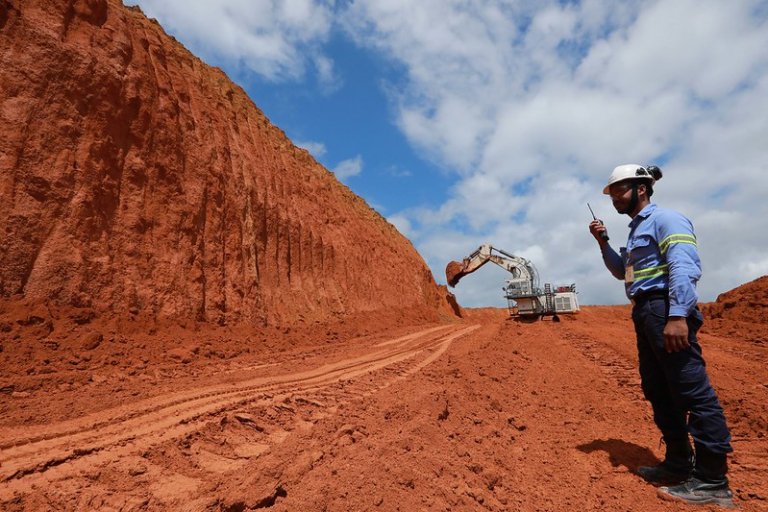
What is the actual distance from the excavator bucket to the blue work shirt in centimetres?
2075

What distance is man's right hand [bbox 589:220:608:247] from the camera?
4.37 meters

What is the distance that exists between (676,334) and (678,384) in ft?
1.38

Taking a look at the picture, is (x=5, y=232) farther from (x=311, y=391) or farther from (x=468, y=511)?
(x=468, y=511)

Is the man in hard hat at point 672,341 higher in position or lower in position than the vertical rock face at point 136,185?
lower

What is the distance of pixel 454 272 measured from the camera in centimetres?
2523

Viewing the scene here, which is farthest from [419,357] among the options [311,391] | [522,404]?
[522,404]

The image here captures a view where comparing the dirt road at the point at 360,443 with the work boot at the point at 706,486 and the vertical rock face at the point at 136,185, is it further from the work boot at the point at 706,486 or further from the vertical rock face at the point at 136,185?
the vertical rock face at the point at 136,185

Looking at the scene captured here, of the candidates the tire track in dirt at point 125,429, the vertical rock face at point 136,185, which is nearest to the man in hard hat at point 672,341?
the tire track in dirt at point 125,429

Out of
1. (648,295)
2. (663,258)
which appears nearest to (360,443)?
(648,295)

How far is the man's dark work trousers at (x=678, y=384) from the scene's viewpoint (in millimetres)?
3146

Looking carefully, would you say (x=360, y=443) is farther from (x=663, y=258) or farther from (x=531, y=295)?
(x=531, y=295)

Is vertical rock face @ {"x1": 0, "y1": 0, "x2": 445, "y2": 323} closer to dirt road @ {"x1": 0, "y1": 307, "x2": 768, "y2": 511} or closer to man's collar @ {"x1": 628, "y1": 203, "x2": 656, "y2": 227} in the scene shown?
dirt road @ {"x1": 0, "y1": 307, "x2": 768, "y2": 511}

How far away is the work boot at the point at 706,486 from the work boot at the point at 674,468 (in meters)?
0.20

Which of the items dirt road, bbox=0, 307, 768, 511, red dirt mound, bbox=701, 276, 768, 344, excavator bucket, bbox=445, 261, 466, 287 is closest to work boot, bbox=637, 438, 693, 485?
dirt road, bbox=0, 307, 768, 511
